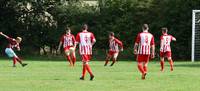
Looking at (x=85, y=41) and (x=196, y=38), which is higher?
(x=85, y=41)

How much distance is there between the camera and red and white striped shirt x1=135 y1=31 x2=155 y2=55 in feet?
81.0

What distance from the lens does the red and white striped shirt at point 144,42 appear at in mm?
24703

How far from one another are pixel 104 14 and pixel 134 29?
12.7ft

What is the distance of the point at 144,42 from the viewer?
24828 millimetres

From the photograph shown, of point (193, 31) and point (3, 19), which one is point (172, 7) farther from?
point (3, 19)

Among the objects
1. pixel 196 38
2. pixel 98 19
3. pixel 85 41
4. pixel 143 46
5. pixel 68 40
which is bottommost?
pixel 196 38

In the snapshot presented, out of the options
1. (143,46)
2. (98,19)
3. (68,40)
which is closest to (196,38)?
(98,19)

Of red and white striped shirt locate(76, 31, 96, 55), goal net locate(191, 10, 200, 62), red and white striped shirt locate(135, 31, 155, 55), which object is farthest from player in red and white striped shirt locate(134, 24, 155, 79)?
goal net locate(191, 10, 200, 62)

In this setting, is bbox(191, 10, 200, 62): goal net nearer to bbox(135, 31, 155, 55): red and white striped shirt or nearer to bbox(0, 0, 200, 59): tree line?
bbox(0, 0, 200, 59): tree line

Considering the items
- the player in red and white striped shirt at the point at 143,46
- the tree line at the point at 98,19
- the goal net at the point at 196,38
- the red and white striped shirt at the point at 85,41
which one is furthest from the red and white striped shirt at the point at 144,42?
the tree line at the point at 98,19

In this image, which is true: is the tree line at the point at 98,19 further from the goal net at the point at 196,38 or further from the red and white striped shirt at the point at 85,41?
the red and white striped shirt at the point at 85,41

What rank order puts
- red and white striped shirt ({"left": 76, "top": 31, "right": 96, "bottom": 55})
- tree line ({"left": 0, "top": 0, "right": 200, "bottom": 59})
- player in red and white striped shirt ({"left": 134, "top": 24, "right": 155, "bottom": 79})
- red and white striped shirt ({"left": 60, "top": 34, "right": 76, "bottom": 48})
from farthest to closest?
tree line ({"left": 0, "top": 0, "right": 200, "bottom": 59}), red and white striped shirt ({"left": 60, "top": 34, "right": 76, "bottom": 48}), player in red and white striped shirt ({"left": 134, "top": 24, "right": 155, "bottom": 79}), red and white striped shirt ({"left": 76, "top": 31, "right": 96, "bottom": 55})

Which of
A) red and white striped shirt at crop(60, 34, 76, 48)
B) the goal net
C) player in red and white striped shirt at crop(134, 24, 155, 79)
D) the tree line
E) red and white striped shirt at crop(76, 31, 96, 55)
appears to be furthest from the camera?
the tree line

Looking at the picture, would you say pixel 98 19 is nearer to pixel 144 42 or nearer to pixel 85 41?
pixel 144 42
